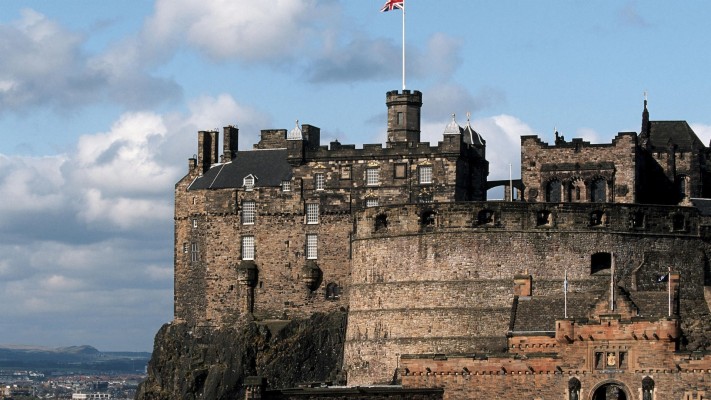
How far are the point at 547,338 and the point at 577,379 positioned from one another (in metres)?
2.86

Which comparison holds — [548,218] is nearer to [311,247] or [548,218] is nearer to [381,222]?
[381,222]

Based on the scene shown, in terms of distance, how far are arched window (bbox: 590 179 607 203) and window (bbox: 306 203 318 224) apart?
14285 mm

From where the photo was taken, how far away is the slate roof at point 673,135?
91.3 metres

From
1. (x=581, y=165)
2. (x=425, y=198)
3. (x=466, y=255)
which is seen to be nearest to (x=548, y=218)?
(x=466, y=255)

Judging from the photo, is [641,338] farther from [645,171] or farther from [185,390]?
[185,390]

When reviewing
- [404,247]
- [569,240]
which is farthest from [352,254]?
[569,240]

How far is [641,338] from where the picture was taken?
67375 millimetres

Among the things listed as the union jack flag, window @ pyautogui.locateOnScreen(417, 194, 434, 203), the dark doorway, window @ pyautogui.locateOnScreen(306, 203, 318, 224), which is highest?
the union jack flag

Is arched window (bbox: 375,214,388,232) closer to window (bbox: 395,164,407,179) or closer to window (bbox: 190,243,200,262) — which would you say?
window (bbox: 395,164,407,179)

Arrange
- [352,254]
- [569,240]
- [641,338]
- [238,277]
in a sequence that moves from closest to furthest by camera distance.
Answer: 1. [641,338]
2. [569,240]
3. [352,254]
4. [238,277]

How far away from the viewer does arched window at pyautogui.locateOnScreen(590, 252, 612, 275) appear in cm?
7994

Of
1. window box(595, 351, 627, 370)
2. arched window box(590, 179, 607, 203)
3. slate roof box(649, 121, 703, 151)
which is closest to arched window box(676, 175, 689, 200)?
slate roof box(649, 121, 703, 151)

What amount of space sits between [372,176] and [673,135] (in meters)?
16.0

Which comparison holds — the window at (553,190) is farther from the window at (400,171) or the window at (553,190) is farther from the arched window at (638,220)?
the arched window at (638,220)
